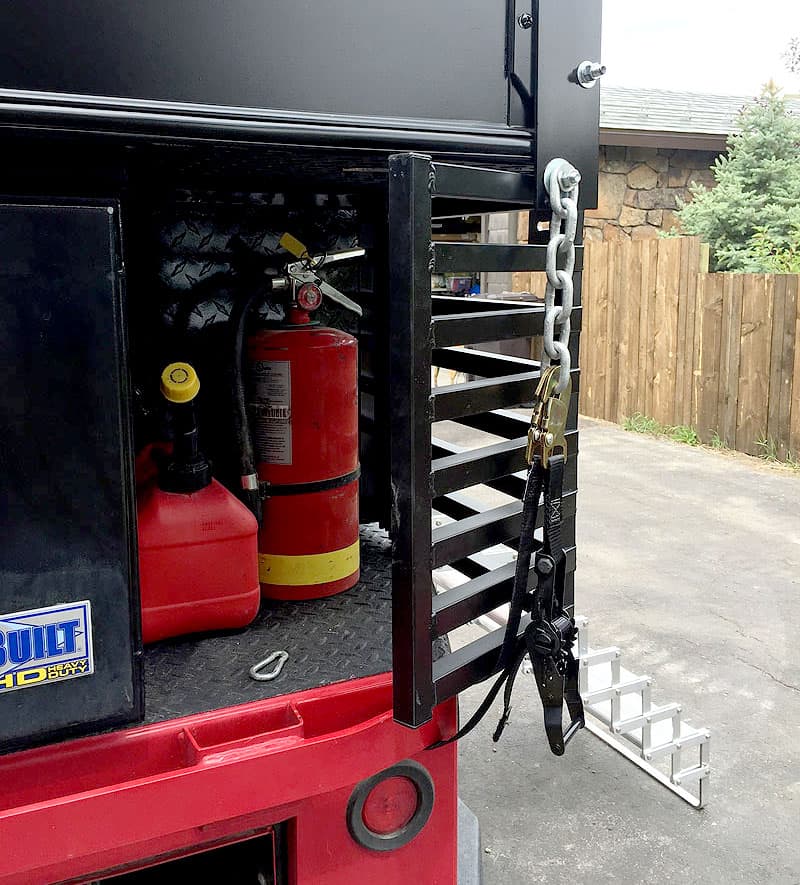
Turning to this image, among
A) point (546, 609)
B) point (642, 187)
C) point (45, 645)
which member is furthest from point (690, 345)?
point (45, 645)

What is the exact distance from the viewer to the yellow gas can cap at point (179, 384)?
172 cm

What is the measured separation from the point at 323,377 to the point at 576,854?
1467mm

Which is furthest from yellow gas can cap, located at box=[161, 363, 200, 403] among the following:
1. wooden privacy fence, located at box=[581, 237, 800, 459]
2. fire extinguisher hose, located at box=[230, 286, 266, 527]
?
wooden privacy fence, located at box=[581, 237, 800, 459]

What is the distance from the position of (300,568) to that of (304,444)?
27 centimetres

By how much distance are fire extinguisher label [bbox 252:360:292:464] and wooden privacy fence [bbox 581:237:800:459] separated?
597 cm

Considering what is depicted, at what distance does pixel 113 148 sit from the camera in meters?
1.30

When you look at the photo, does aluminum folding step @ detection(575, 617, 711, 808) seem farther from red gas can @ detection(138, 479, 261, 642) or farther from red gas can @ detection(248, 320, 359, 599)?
red gas can @ detection(138, 479, 261, 642)

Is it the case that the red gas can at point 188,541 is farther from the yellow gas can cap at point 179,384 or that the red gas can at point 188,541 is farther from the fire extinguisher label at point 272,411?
the fire extinguisher label at point 272,411

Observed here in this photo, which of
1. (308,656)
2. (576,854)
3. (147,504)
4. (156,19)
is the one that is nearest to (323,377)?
(147,504)

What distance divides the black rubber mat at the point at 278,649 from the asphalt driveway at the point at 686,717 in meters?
0.93

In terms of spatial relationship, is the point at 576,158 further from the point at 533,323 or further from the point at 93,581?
the point at 93,581

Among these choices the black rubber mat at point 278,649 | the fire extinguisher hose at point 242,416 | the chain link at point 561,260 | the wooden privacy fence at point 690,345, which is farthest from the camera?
the wooden privacy fence at point 690,345

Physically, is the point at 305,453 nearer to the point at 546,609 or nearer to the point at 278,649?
the point at 278,649

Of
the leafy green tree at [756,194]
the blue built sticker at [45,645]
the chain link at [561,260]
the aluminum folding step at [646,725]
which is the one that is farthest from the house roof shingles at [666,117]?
the blue built sticker at [45,645]
